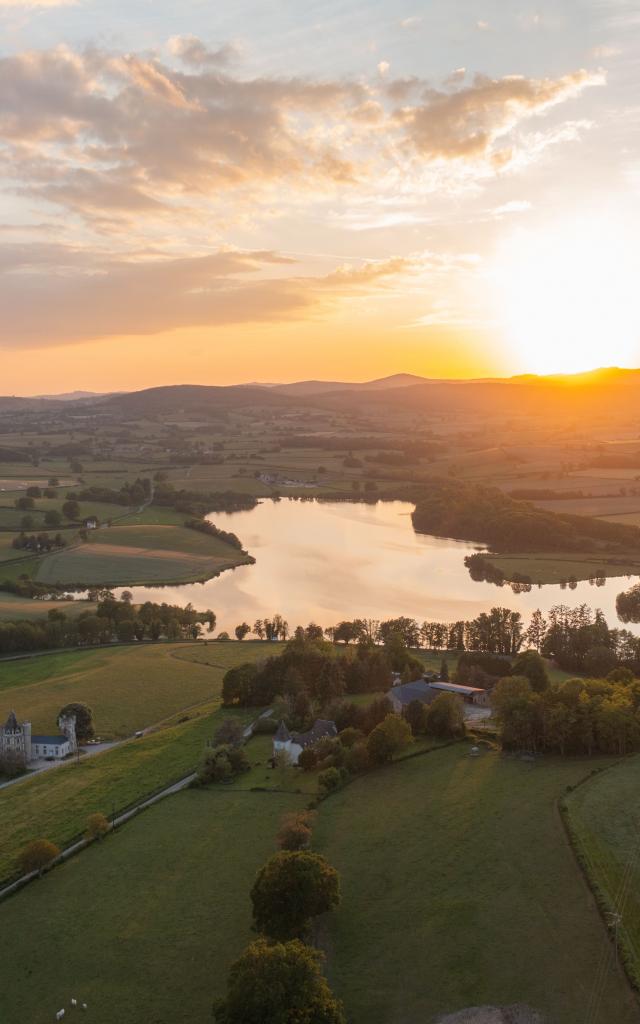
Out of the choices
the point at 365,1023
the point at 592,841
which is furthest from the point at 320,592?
the point at 365,1023

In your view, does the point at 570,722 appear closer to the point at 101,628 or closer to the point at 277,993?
the point at 277,993

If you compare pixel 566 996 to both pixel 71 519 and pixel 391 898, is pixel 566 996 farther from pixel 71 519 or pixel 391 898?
pixel 71 519

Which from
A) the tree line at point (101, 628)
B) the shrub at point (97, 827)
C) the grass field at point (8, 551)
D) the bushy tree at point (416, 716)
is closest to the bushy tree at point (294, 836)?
the shrub at point (97, 827)

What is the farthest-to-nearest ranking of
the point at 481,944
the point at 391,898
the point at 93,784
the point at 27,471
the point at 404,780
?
the point at 27,471 → the point at 93,784 → the point at 404,780 → the point at 391,898 → the point at 481,944

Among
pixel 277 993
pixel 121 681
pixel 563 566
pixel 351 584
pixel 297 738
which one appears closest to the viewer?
pixel 277 993

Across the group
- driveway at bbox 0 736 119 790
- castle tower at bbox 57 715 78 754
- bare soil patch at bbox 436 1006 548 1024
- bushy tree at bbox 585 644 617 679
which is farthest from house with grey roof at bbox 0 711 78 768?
bushy tree at bbox 585 644 617 679

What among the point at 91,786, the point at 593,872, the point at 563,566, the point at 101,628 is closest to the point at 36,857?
the point at 91,786

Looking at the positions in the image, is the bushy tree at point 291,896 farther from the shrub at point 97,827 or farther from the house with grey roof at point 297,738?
the house with grey roof at point 297,738
